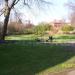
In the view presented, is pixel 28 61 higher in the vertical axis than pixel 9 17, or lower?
lower

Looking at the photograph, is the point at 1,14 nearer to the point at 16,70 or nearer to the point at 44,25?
the point at 16,70

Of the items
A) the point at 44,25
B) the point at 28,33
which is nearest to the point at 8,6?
the point at 28,33

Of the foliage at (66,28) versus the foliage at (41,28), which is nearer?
the foliage at (41,28)

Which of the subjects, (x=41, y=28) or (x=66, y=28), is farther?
(x=66, y=28)

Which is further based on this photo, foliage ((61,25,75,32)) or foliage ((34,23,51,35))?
foliage ((61,25,75,32))

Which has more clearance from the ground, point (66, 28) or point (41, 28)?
point (41, 28)

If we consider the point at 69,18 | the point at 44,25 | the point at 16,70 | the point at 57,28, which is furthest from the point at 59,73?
the point at 69,18

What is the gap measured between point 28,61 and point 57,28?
145ft

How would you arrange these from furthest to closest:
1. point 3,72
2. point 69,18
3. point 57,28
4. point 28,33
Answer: point 69,18 → point 57,28 → point 28,33 → point 3,72

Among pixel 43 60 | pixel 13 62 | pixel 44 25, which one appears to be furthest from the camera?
pixel 44 25

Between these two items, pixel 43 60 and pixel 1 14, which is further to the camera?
pixel 1 14

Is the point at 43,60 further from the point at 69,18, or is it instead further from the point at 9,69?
the point at 69,18

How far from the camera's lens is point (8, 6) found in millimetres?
27109

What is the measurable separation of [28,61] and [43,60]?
2.95 feet
